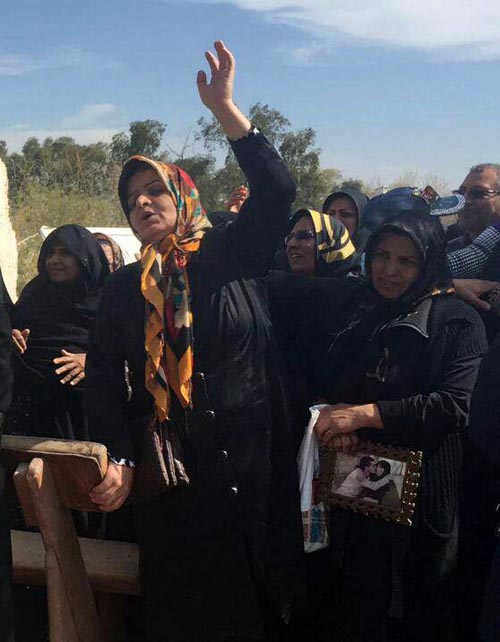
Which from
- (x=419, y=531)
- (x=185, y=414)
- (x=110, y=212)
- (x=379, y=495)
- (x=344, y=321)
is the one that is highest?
(x=110, y=212)

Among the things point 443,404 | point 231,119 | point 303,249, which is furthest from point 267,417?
point 303,249

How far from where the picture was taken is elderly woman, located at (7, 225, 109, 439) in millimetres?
3592

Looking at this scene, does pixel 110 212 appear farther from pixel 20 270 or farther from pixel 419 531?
pixel 419 531

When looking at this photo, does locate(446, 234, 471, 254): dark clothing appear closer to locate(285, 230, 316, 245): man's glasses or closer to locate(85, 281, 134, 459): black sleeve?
locate(285, 230, 316, 245): man's glasses

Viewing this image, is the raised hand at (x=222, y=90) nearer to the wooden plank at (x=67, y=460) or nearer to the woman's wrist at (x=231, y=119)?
the woman's wrist at (x=231, y=119)

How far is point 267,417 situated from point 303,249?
1.47 meters

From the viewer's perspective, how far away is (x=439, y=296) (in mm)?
2498

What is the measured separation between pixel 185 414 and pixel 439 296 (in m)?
1.02

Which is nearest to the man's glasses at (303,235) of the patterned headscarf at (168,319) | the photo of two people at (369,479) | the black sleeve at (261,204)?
the black sleeve at (261,204)

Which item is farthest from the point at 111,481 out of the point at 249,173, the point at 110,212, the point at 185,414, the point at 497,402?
the point at 110,212

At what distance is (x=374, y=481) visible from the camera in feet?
7.74

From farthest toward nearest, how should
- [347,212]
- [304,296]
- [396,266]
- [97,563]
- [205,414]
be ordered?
[347,212] → [304,296] → [97,563] → [396,266] → [205,414]

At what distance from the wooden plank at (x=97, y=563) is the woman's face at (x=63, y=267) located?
57.3 inches

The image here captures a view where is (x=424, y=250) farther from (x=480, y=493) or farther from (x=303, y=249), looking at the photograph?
(x=303, y=249)
